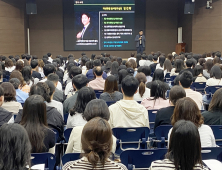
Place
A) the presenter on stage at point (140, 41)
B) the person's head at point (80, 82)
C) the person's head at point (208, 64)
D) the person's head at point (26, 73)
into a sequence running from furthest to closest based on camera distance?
the presenter on stage at point (140, 41) → the person's head at point (208, 64) → the person's head at point (26, 73) → the person's head at point (80, 82)

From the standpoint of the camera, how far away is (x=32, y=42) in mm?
16547

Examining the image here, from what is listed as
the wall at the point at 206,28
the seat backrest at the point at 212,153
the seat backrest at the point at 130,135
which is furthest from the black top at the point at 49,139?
the wall at the point at 206,28

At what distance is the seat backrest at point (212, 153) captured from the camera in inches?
93.9

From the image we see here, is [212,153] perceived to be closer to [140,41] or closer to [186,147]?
[186,147]

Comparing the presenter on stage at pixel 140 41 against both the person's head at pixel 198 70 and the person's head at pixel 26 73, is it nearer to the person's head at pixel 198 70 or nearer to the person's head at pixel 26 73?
the person's head at pixel 198 70

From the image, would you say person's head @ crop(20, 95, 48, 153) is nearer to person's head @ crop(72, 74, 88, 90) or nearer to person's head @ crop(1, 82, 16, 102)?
person's head @ crop(1, 82, 16, 102)

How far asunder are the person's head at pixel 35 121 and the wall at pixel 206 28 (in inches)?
515

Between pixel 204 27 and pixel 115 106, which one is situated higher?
pixel 204 27

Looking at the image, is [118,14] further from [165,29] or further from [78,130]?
[78,130]

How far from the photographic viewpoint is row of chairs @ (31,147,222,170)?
2371mm

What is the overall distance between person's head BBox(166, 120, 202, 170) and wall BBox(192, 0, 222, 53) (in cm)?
1366

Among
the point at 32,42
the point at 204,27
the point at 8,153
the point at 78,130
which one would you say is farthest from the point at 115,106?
the point at 32,42

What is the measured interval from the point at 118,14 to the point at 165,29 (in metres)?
2.76

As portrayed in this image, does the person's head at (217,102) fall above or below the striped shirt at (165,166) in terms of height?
above
